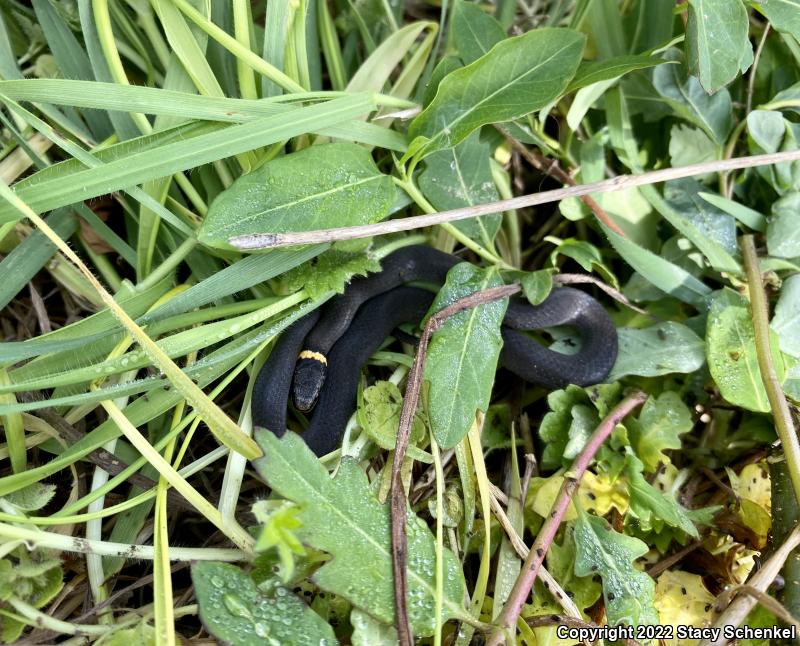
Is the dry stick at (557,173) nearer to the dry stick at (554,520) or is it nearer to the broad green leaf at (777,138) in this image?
the broad green leaf at (777,138)

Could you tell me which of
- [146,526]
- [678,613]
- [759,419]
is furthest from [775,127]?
[146,526]

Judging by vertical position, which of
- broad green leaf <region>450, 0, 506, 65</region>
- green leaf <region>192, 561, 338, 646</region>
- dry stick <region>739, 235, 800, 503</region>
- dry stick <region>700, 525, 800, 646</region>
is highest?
broad green leaf <region>450, 0, 506, 65</region>

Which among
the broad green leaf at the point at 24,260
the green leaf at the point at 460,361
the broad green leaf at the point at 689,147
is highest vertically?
the broad green leaf at the point at 24,260

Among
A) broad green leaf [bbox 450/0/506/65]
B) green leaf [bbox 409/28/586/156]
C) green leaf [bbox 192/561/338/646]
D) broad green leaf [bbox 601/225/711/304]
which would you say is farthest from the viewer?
broad green leaf [bbox 601/225/711/304]

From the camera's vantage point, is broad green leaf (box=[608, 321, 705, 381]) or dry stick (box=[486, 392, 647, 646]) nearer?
dry stick (box=[486, 392, 647, 646])

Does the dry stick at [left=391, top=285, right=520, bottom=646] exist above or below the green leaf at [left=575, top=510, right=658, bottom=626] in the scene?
above

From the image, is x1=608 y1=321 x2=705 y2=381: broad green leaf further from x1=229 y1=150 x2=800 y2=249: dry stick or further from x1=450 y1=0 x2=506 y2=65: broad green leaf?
x1=450 y1=0 x2=506 y2=65: broad green leaf

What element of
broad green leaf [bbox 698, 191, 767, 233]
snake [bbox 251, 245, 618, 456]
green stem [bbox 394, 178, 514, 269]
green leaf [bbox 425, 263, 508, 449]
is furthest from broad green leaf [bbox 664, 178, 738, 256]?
green leaf [bbox 425, 263, 508, 449]

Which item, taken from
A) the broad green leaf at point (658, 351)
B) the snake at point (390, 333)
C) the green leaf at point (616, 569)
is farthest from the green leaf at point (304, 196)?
the green leaf at point (616, 569)
